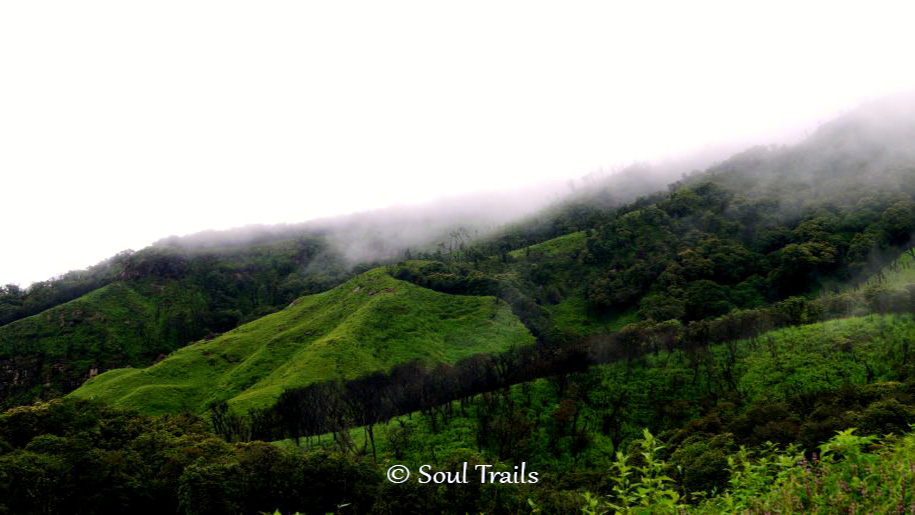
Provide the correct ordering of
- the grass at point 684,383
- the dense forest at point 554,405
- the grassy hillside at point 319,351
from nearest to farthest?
the dense forest at point 554,405 < the grass at point 684,383 < the grassy hillside at point 319,351

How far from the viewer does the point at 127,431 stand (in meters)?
66.8

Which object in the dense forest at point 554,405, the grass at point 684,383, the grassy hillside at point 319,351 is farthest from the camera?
the grassy hillside at point 319,351

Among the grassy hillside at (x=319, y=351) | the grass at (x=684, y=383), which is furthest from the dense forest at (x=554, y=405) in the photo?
the grassy hillside at (x=319, y=351)

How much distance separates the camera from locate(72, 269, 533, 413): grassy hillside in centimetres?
14562

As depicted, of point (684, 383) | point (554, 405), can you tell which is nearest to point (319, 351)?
point (554, 405)

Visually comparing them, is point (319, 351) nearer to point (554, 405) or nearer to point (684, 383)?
point (554, 405)

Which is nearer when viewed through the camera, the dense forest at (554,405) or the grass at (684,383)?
the dense forest at (554,405)

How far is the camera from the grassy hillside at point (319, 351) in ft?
478

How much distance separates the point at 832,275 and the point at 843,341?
98.7m

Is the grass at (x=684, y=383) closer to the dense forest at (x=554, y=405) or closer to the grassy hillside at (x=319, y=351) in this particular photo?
the dense forest at (x=554, y=405)

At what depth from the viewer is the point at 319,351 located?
154750mm

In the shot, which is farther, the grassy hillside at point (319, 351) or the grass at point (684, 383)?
the grassy hillside at point (319, 351)

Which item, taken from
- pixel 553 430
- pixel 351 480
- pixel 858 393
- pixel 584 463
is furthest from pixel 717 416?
pixel 351 480

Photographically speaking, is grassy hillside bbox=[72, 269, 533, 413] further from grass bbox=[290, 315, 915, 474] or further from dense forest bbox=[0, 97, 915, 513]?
grass bbox=[290, 315, 915, 474]
